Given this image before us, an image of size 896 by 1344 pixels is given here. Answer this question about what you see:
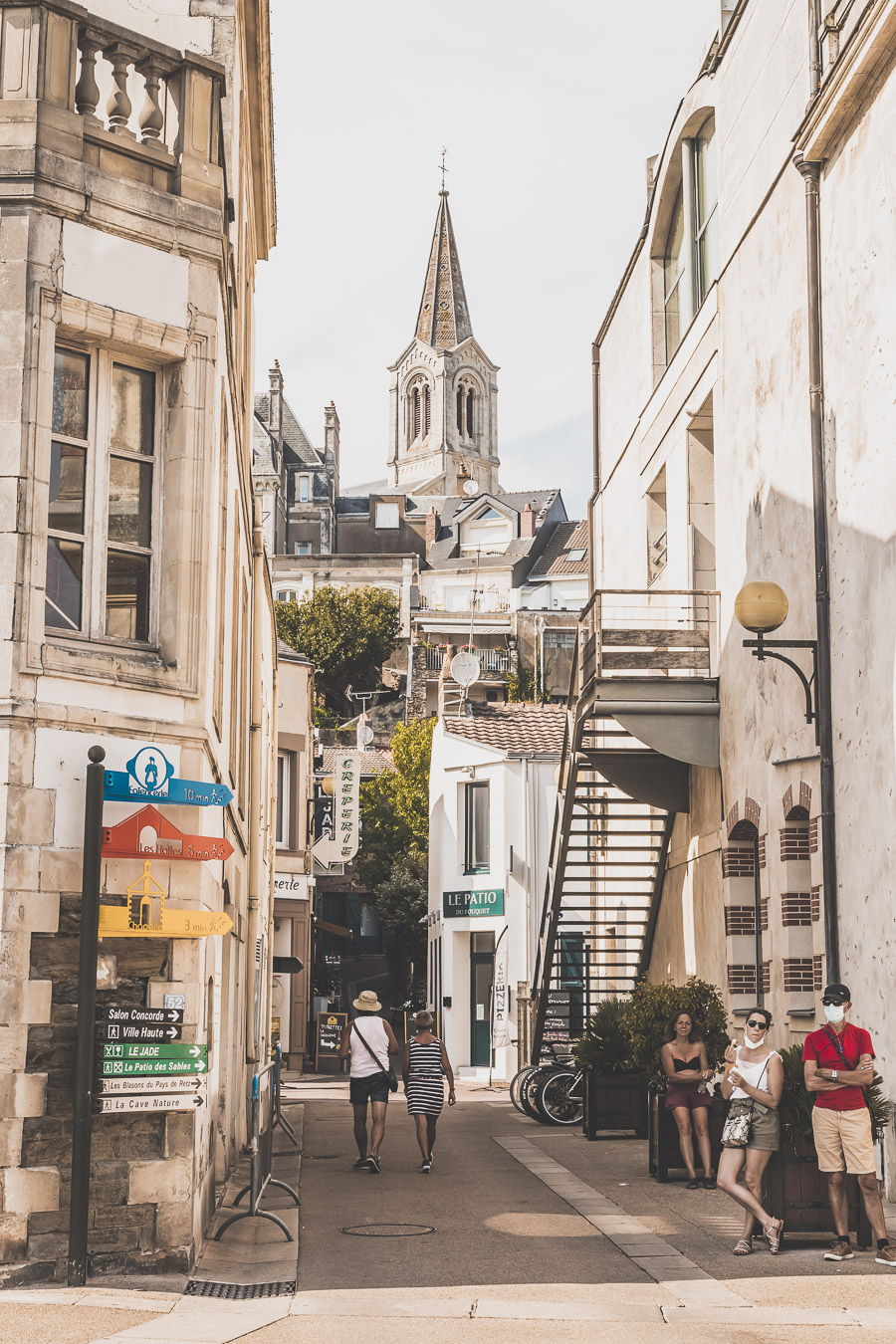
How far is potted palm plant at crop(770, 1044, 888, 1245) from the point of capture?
10.0m

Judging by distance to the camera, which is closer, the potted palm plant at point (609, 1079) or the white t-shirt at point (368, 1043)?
the white t-shirt at point (368, 1043)

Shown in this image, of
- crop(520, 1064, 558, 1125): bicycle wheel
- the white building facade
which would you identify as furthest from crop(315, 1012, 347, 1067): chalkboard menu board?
crop(520, 1064, 558, 1125): bicycle wheel

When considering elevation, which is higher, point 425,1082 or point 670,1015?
point 670,1015

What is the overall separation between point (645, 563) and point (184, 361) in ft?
45.2

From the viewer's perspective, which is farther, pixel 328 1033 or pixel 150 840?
pixel 328 1033

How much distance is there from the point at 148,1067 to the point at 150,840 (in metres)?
1.30

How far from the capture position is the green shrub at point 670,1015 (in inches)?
583

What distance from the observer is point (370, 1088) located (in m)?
14.8

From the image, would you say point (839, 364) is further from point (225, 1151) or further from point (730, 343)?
point (225, 1151)

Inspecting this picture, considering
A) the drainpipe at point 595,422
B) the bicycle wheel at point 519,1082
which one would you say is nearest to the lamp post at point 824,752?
the bicycle wheel at point 519,1082

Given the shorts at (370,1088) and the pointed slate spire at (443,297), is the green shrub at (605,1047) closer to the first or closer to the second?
the shorts at (370,1088)

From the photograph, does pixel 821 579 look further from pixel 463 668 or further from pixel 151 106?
pixel 463 668

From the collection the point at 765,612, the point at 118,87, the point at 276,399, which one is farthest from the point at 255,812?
the point at 276,399

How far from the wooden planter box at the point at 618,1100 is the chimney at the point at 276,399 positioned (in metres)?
83.4
